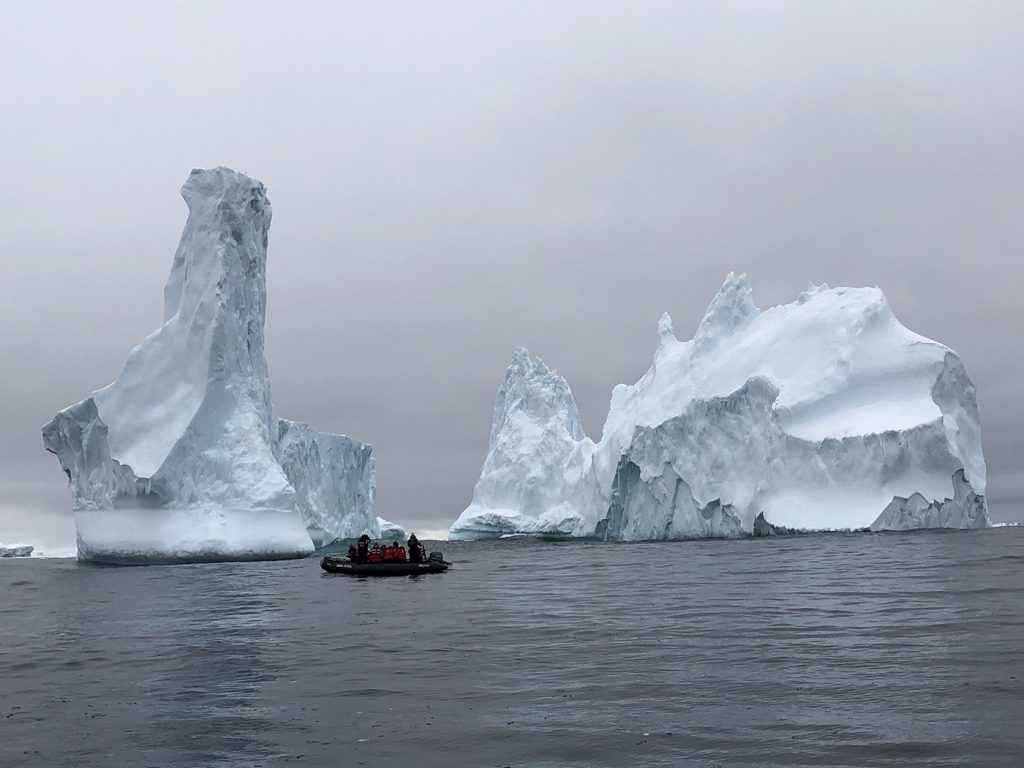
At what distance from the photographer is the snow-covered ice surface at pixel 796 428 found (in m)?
43.6

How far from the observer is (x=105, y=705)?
450 inches

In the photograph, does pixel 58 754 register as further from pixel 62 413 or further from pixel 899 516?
pixel 899 516

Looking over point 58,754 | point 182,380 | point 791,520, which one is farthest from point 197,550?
point 58,754

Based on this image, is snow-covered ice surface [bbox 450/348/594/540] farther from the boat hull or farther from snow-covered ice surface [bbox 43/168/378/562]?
the boat hull

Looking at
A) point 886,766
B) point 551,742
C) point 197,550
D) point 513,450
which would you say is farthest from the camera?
point 513,450

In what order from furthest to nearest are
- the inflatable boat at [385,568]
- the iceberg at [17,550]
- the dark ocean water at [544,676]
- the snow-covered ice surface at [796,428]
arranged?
the iceberg at [17,550], the snow-covered ice surface at [796,428], the inflatable boat at [385,568], the dark ocean water at [544,676]

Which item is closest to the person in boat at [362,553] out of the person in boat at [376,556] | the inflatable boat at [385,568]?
the person in boat at [376,556]

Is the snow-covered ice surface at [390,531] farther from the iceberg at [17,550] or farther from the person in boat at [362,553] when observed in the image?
the person in boat at [362,553]

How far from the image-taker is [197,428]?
42.7m

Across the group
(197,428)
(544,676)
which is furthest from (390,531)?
(544,676)

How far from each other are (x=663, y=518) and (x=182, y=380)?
27046mm

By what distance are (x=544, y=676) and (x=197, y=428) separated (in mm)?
33493

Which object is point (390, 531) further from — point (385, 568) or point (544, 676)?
point (544, 676)

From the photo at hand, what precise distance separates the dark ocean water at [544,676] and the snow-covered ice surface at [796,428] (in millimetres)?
19413
